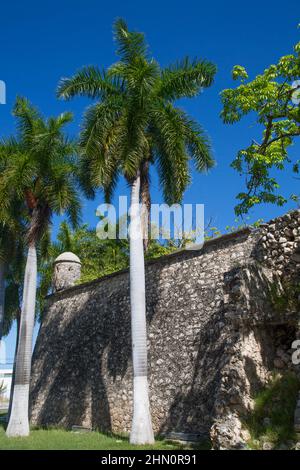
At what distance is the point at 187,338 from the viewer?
13062mm

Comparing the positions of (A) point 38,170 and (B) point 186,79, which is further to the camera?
(A) point 38,170

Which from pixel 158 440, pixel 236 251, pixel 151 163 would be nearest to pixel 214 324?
pixel 236 251

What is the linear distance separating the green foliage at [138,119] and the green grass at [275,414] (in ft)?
23.3

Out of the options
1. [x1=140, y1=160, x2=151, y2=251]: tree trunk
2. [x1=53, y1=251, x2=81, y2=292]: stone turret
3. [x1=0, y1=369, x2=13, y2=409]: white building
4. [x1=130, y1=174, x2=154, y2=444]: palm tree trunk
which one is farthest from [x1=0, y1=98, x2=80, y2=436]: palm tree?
[x1=0, y1=369, x2=13, y2=409]: white building

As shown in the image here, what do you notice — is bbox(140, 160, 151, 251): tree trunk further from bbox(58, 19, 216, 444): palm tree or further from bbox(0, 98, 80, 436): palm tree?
bbox(0, 98, 80, 436): palm tree

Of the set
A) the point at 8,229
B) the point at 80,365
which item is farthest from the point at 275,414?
the point at 8,229

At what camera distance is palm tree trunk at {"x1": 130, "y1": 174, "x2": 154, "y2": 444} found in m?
11.1

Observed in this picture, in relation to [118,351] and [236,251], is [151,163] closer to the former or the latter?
[236,251]

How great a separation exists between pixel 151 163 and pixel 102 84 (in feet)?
9.12

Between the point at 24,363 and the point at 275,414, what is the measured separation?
9.60m

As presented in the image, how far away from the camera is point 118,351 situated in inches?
608

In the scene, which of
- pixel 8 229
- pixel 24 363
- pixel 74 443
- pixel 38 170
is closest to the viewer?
pixel 74 443

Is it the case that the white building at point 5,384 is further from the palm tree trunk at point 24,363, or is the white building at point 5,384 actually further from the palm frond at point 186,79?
the palm frond at point 186,79

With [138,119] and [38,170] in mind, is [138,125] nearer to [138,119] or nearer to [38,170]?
[138,119]
